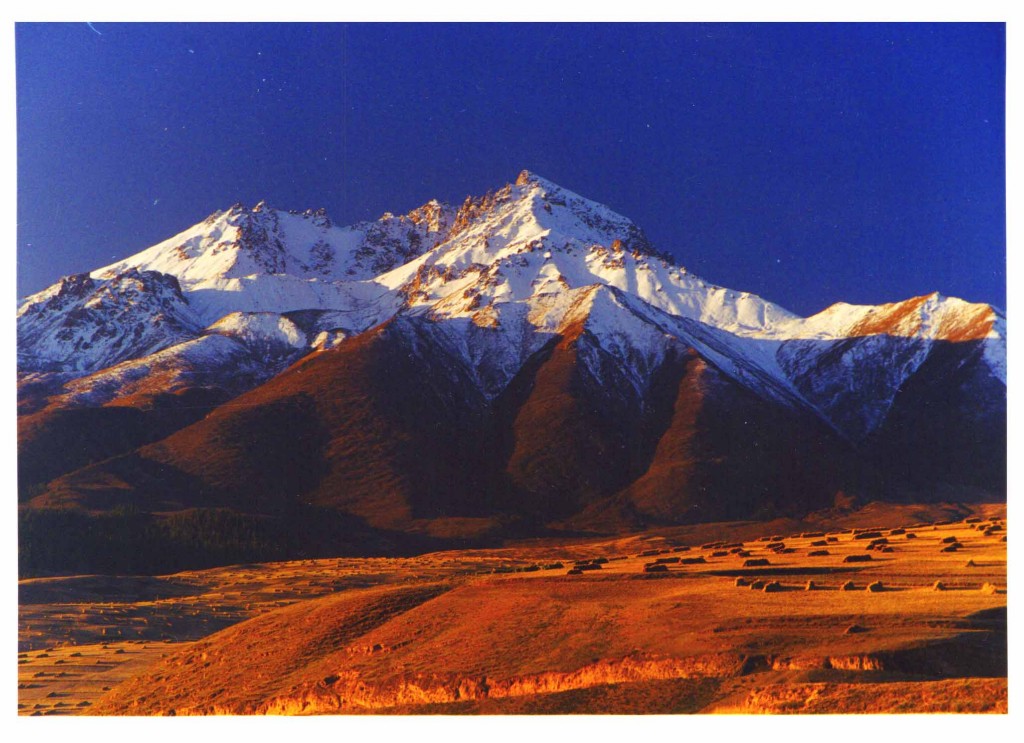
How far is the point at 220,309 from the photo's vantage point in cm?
6756

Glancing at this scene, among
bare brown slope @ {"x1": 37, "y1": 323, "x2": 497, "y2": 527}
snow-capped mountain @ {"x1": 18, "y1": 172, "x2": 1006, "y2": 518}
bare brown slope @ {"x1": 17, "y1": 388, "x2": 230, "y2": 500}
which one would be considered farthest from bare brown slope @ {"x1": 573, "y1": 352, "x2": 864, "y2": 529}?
bare brown slope @ {"x1": 17, "y1": 388, "x2": 230, "y2": 500}

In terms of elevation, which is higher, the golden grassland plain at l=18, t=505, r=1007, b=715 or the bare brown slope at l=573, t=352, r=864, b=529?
the bare brown slope at l=573, t=352, r=864, b=529

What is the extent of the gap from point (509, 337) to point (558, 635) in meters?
34.6

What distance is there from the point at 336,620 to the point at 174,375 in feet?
89.4

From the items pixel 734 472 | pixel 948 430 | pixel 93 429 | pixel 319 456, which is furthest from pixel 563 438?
pixel 93 429

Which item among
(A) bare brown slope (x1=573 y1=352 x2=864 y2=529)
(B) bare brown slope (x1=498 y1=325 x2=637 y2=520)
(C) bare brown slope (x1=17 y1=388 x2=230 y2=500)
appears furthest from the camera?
(B) bare brown slope (x1=498 y1=325 x2=637 y2=520)

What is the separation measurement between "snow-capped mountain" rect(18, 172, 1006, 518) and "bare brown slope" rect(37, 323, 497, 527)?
15.2 inches

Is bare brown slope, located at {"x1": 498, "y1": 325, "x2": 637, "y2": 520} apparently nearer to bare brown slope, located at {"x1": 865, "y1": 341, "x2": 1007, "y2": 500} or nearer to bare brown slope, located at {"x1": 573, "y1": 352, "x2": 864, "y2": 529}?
bare brown slope, located at {"x1": 573, "y1": 352, "x2": 864, "y2": 529}

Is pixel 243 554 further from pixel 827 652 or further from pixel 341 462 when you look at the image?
pixel 827 652

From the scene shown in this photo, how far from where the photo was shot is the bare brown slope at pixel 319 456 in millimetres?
42844

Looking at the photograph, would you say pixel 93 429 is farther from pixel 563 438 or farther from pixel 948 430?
pixel 948 430

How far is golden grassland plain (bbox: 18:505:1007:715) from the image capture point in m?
25.5

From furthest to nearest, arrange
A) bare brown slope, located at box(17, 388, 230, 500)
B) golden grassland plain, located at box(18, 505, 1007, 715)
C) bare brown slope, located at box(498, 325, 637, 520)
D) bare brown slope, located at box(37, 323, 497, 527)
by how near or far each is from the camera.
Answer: bare brown slope, located at box(498, 325, 637, 520) → bare brown slope, located at box(37, 323, 497, 527) → bare brown slope, located at box(17, 388, 230, 500) → golden grassland plain, located at box(18, 505, 1007, 715)

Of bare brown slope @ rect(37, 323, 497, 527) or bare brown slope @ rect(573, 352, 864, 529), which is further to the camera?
bare brown slope @ rect(573, 352, 864, 529)
